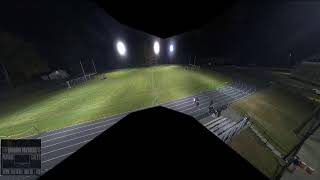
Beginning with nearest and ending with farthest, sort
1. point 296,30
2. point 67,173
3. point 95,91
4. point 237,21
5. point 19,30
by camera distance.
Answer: point 67,173 < point 95,91 < point 19,30 < point 296,30 < point 237,21

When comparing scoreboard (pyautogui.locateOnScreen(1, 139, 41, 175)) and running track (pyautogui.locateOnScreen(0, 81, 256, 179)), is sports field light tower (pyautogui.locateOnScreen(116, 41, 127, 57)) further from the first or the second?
scoreboard (pyautogui.locateOnScreen(1, 139, 41, 175))

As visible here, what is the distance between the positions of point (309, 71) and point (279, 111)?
392 inches

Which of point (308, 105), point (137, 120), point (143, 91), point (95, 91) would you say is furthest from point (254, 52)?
point (137, 120)

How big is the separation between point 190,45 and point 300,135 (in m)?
20.2

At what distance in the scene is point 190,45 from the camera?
29328 millimetres

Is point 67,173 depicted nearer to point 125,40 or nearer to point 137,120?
point 137,120

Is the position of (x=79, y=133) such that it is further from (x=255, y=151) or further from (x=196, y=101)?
(x=255, y=151)

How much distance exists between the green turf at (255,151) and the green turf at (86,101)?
17.7 feet

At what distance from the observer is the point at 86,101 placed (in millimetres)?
14133

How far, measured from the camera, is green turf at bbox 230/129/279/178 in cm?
1046

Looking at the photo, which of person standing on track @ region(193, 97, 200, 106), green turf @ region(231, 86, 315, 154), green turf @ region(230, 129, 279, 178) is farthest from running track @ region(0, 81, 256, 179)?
green turf @ region(230, 129, 279, 178)

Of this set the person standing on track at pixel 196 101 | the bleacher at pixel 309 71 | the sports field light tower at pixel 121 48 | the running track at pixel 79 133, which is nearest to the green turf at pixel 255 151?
the running track at pixel 79 133

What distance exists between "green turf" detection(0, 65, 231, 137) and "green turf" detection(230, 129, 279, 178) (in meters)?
5.39

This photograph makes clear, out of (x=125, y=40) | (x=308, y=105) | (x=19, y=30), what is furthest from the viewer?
(x=125, y=40)
